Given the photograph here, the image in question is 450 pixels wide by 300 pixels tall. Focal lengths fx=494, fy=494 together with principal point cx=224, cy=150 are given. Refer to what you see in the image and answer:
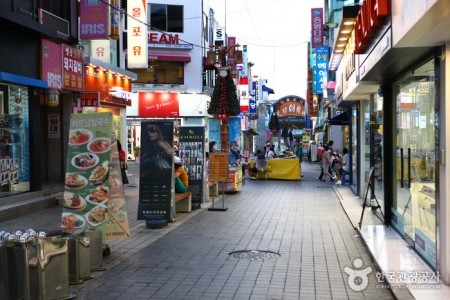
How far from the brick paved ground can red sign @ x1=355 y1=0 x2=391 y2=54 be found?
11.8 ft

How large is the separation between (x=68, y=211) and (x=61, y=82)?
8409 millimetres

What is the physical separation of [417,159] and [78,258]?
5.28 m

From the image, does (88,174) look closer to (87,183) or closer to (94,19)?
(87,183)

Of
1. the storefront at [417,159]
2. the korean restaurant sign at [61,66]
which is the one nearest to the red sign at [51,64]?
the korean restaurant sign at [61,66]

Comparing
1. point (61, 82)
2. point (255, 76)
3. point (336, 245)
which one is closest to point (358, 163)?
point (336, 245)

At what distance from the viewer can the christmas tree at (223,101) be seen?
1623 cm

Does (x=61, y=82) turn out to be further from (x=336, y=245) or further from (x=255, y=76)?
(x=255, y=76)

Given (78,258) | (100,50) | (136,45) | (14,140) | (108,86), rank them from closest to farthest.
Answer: (78,258)
(14,140)
(108,86)
(100,50)
(136,45)

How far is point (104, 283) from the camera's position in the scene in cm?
636

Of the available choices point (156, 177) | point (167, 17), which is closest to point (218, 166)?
point (156, 177)

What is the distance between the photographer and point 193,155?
558 inches

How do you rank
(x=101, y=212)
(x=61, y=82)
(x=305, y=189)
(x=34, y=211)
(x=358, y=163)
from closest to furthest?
(x=101, y=212), (x=34, y=211), (x=61, y=82), (x=358, y=163), (x=305, y=189)

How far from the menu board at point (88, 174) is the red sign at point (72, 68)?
323 inches

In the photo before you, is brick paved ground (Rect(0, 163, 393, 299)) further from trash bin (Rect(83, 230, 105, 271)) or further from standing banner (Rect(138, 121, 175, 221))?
standing banner (Rect(138, 121, 175, 221))
